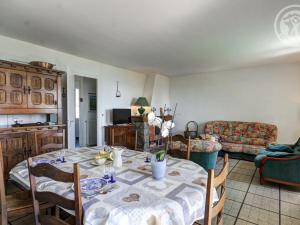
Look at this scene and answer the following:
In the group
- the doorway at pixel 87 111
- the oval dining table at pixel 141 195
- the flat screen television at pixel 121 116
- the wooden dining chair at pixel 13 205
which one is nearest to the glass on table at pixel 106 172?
the oval dining table at pixel 141 195

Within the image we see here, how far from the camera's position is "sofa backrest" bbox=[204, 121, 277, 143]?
4.75m

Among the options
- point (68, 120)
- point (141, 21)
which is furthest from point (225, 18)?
point (68, 120)

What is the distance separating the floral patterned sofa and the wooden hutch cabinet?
4.17 meters

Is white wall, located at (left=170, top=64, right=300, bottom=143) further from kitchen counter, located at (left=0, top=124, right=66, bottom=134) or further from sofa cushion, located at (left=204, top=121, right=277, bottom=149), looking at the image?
kitchen counter, located at (left=0, top=124, right=66, bottom=134)

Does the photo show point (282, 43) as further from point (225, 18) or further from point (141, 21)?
point (141, 21)

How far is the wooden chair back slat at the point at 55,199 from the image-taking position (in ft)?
3.21

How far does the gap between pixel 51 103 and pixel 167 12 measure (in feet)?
8.42

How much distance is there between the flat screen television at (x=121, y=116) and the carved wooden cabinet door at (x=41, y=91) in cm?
187

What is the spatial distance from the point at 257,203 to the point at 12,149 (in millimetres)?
3631

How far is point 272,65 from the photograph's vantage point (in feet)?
16.4

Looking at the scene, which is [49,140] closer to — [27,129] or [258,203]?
[27,129]

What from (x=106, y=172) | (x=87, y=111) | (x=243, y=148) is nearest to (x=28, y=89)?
(x=106, y=172)

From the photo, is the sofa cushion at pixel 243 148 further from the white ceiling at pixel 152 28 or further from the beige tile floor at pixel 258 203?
the white ceiling at pixel 152 28

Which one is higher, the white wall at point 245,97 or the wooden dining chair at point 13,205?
the white wall at point 245,97
